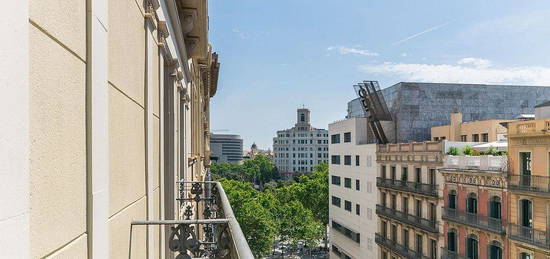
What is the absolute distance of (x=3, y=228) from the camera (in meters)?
1.32

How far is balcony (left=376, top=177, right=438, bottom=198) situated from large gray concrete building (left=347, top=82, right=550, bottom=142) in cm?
653

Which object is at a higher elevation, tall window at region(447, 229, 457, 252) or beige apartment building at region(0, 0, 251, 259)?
beige apartment building at region(0, 0, 251, 259)

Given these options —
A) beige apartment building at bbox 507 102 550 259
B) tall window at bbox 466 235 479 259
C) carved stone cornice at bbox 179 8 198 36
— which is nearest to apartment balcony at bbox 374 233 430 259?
tall window at bbox 466 235 479 259

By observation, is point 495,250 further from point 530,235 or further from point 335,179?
point 335,179

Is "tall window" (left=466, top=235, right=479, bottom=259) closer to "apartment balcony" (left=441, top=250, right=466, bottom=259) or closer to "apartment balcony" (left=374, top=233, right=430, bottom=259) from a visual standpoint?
"apartment balcony" (left=441, top=250, right=466, bottom=259)

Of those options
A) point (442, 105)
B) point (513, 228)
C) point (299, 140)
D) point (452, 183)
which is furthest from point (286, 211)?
point (299, 140)

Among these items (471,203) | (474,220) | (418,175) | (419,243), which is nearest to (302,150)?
(418,175)

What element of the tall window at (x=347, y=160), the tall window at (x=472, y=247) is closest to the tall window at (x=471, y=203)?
the tall window at (x=472, y=247)

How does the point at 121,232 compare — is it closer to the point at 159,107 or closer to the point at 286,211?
the point at 159,107

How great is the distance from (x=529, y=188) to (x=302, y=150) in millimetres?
131136

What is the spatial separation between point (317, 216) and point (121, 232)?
5304 centimetres

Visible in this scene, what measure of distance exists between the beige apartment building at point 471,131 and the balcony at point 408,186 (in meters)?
6.88

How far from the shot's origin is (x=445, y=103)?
129ft

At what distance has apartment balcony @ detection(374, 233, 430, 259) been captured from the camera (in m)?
28.7
